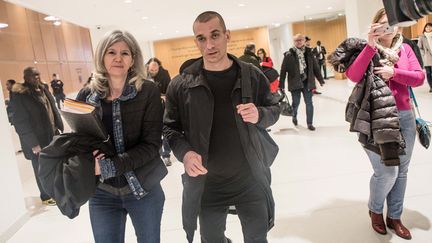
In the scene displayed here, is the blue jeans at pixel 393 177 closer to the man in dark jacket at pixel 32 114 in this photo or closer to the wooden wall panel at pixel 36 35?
the man in dark jacket at pixel 32 114

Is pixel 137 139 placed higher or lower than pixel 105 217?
higher

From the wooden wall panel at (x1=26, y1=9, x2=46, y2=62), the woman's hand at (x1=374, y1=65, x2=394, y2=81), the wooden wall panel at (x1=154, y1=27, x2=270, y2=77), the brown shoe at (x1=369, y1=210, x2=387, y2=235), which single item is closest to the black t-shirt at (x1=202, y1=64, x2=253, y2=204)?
the woman's hand at (x1=374, y1=65, x2=394, y2=81)

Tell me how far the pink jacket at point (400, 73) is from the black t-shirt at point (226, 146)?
2.83 ft

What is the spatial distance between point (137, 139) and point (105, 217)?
40cm

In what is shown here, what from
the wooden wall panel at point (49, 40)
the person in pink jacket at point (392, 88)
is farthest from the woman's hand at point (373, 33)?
the wooden wall panel at point (49, 40)

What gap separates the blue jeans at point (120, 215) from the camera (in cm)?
171

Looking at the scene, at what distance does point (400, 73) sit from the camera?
216cm

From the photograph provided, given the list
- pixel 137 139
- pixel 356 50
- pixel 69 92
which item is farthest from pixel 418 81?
pixel 69 92

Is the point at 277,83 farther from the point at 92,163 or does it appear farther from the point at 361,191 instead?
the point at 92,163

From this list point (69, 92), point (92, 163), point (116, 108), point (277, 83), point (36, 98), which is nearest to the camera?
point (92, 163)

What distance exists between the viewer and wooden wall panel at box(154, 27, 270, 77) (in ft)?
68.2

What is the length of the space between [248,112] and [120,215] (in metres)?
0.83

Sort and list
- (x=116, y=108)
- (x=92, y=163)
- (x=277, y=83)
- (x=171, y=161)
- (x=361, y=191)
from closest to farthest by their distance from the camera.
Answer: (x=92, y=163) → (x=116, y=108) → (x=361, y=191) → (x=171, y=161) → (x=277, y=83)

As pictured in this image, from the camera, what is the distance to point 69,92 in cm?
997
